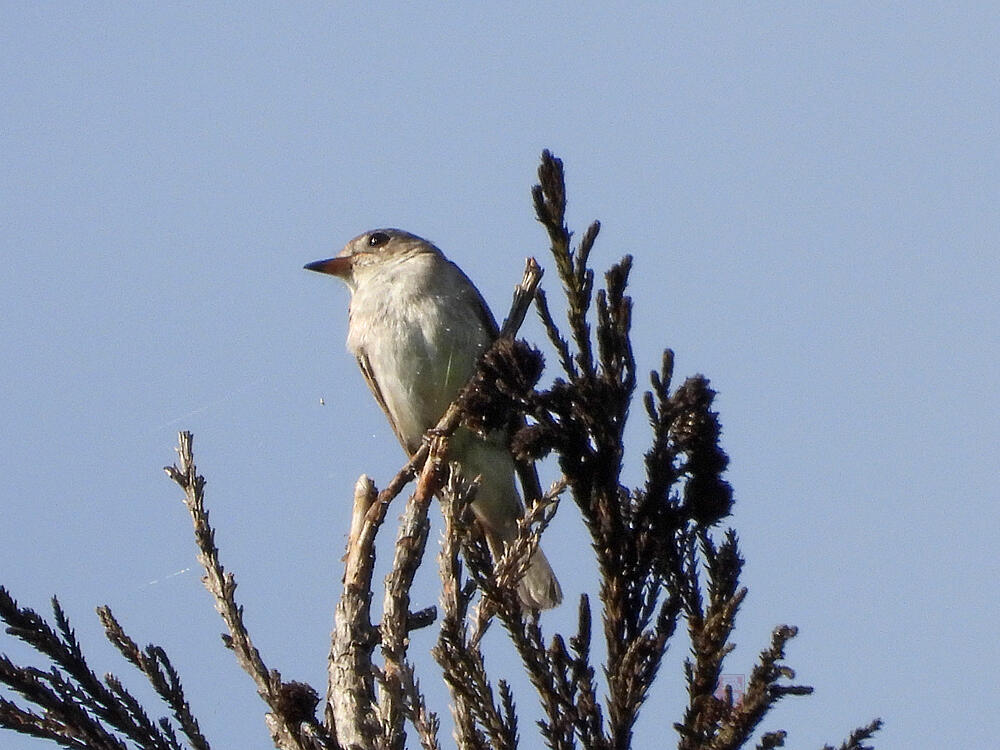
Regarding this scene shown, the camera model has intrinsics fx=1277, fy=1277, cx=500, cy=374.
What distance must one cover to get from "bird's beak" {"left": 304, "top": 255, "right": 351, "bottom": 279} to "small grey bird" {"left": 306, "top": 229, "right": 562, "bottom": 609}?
1.25 feet

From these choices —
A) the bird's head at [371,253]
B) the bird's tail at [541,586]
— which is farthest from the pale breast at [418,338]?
the bird's tail at [541,586]

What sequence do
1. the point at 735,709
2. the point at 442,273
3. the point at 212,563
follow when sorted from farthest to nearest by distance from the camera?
the point at 442,273 → the point at 212,563 → the point at 735,709

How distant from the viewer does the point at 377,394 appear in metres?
6.63

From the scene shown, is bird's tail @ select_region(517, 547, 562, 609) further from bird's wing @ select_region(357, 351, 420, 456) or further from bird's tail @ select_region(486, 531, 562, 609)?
bird's wing @ select_region(357, 351, 420, 456)

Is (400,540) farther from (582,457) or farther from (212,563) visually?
(582,457)

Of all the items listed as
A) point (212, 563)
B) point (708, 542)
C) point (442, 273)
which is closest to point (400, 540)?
point (212, 563)

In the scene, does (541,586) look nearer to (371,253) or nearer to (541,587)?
(541,587)

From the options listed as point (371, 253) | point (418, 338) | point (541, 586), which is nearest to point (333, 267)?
point (371, 253)

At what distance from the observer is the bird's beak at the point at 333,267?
711 cm

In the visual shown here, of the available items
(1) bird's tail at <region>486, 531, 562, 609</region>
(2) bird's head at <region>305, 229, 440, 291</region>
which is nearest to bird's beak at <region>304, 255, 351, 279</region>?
(2) bird's head at <region>305, 229, 440, 291</region>

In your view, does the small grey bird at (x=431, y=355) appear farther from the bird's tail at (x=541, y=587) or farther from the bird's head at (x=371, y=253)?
the bird's head at (x=371, y=253)

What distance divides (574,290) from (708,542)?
63cm

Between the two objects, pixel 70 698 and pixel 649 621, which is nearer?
pixel 649 621

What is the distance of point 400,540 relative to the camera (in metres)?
3.78
